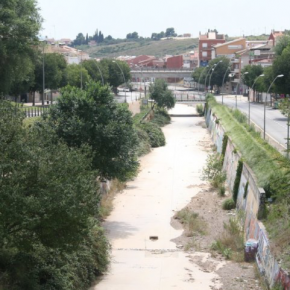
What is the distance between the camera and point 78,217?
1989 centimetres

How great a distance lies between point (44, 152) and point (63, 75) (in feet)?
229

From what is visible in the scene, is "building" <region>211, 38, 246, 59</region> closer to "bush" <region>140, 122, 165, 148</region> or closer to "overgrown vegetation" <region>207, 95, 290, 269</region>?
"bush" <region>140, 122, 165, 148</region>

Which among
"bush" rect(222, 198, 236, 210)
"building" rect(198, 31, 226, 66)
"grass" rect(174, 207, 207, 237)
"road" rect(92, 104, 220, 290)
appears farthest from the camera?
"building" rect(198, 31, 226, 66)

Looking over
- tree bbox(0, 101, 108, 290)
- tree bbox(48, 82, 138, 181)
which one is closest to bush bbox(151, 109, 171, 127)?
tree bbox(48, 82, 138, 181)

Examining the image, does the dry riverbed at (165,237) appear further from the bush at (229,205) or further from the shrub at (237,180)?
the shrub at (237,180)

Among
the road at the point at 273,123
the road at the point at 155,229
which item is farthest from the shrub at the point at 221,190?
the road at the point at 273,123

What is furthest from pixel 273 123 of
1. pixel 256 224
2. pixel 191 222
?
pixel 256 224

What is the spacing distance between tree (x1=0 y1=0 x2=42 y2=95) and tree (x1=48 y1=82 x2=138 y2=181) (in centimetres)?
1891

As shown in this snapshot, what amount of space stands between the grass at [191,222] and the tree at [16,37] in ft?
73.0

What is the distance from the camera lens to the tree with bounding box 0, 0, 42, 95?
170ft

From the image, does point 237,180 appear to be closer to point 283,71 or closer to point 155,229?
point 155,229

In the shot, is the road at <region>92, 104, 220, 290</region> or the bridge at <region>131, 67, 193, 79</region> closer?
the road at <region>92, 104, 220, 290</region>

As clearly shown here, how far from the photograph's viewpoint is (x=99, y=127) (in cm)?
3284

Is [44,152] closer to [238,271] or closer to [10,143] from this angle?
[10,143]
